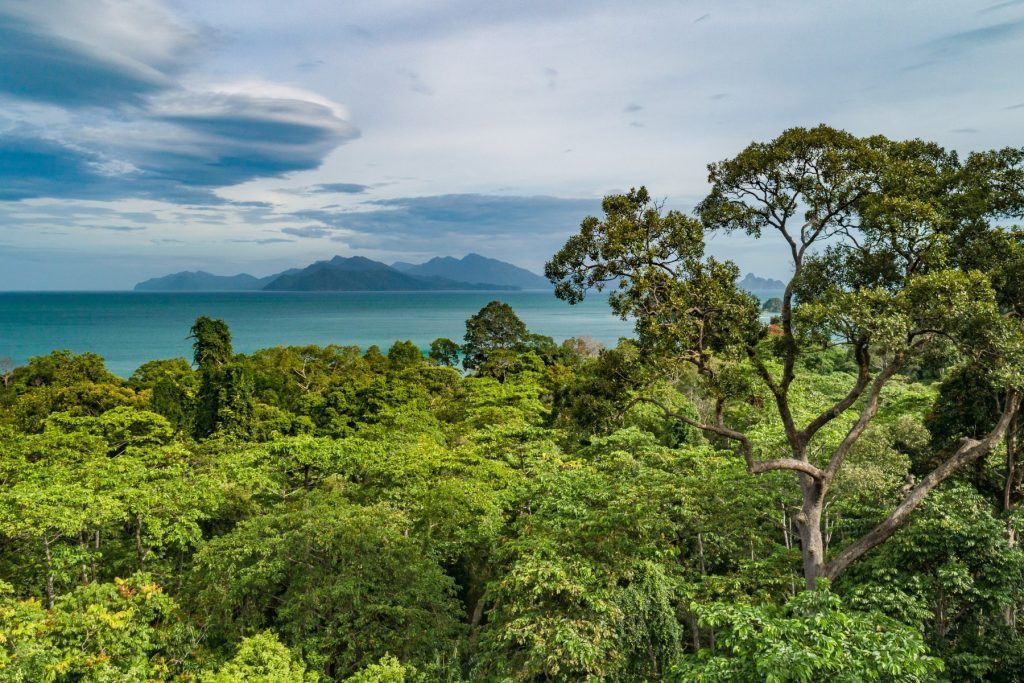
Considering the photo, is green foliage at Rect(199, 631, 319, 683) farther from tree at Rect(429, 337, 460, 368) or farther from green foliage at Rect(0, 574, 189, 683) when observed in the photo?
tree at Rect(429, 337, 460, 368)

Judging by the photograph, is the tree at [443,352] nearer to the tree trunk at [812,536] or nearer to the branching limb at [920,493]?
the tree trunk at [812,536]

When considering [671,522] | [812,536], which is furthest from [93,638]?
[812,536]

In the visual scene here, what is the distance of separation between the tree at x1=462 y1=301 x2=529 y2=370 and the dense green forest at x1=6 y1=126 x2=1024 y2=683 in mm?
33185

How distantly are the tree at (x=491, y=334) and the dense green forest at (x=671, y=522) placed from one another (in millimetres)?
33185

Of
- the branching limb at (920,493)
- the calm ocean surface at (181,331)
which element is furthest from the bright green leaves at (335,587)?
the calm ocean surface at (181,331)

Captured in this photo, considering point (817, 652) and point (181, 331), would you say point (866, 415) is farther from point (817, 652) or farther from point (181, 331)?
point (181, 331)

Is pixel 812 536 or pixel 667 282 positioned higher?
pixel 667 282

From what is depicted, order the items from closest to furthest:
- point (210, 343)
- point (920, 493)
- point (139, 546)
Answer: point (920, 493)
point (139, 546)
point (210, 343)

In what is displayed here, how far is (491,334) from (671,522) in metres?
39.2

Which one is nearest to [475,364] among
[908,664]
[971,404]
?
[971,404]

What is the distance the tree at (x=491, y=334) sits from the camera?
5178cm

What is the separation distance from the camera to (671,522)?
44.3 ft

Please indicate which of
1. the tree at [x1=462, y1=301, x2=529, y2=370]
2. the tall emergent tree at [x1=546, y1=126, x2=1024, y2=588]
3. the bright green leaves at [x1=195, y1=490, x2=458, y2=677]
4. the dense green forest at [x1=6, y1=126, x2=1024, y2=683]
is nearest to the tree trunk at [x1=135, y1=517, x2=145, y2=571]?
the dense green forest at [x1=6, y1=126, x2=1024, y2=683]

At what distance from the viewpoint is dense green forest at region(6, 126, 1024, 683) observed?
10359 millimetres
